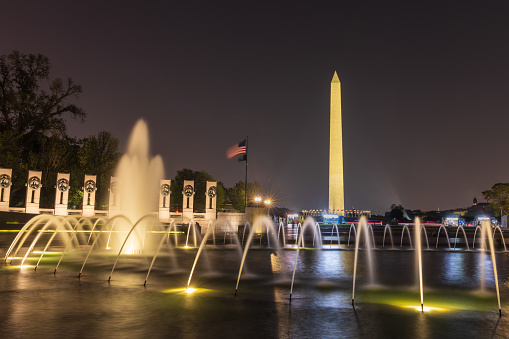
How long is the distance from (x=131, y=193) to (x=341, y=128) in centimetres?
3603

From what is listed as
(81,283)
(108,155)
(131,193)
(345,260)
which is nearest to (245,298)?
(81,283)

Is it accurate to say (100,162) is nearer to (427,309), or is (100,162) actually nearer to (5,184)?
(5,184)

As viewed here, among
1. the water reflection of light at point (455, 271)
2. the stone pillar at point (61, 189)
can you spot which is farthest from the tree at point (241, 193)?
the water reflection of light at point (455, 271)

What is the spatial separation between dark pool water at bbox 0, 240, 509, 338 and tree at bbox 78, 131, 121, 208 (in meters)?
42.2

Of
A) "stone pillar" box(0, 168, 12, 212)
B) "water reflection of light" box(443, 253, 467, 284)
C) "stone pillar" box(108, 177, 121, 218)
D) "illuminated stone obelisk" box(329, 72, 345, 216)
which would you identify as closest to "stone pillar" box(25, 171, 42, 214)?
"stone pillar" box(0, 168, 12, 212)

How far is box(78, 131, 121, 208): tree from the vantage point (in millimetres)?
55312

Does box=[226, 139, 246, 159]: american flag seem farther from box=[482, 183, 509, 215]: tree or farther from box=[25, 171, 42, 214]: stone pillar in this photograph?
box=[482, 183, 509, 215]: tree

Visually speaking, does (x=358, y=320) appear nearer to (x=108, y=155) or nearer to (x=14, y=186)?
(x=14, y=186)

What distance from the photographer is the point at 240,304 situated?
9.12m

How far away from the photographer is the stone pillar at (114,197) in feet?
141

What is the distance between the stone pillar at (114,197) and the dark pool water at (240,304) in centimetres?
2878

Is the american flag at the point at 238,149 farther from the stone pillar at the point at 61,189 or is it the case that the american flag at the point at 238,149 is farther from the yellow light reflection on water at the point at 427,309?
the yellow light reflection on water at the point at 427,309

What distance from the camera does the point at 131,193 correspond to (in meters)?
28.7

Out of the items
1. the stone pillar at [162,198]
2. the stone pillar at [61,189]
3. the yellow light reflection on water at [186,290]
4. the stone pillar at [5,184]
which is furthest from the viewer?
the stone pillar at [162,198]
